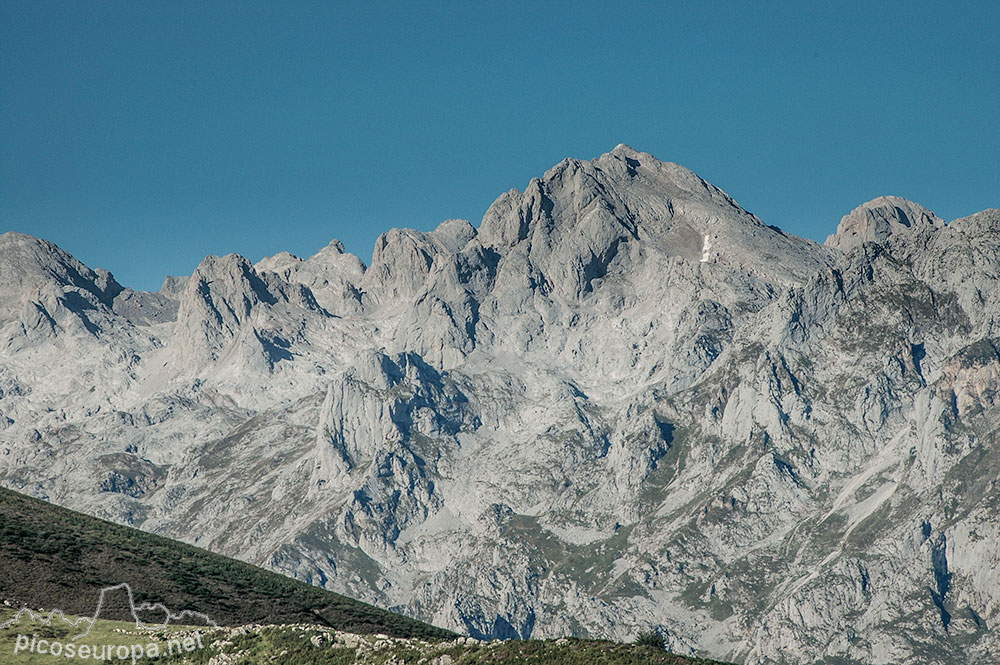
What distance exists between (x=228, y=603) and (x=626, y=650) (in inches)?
3293

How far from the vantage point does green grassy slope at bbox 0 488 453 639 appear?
506 feet

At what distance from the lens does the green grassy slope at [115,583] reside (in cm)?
15438

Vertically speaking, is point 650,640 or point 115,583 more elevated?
point 115,583
